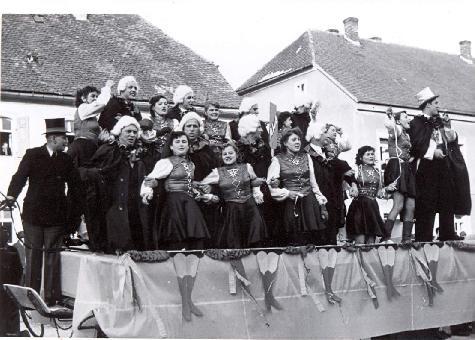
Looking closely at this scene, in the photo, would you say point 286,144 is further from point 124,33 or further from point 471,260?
point 124,33

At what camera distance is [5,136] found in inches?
548

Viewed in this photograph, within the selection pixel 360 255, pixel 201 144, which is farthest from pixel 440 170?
pixel 201 144

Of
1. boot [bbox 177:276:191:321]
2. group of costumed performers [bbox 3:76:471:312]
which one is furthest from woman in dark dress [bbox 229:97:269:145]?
boot [bbox 177:276:191:321]

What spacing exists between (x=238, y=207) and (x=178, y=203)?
0.65 m

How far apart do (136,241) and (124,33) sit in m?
14.2

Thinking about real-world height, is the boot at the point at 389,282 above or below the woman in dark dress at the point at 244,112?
below

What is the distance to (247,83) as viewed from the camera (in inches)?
1008

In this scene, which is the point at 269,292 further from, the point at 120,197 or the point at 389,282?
the point at 120,197

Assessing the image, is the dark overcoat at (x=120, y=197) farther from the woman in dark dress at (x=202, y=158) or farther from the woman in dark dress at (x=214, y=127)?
the woman in dark dress at (x=214, y=127)

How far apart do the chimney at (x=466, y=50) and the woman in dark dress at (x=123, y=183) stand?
24.1 m

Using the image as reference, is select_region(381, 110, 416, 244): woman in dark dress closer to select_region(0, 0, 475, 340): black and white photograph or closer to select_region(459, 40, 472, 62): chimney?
select_region(0, 0, 475, 340): black and white photograph

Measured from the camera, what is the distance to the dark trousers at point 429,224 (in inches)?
273

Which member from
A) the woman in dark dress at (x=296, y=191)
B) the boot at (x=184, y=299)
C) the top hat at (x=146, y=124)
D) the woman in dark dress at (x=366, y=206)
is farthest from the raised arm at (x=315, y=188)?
the boot at (x=184, y=299)

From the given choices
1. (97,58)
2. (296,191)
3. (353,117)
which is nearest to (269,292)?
(296,191)
